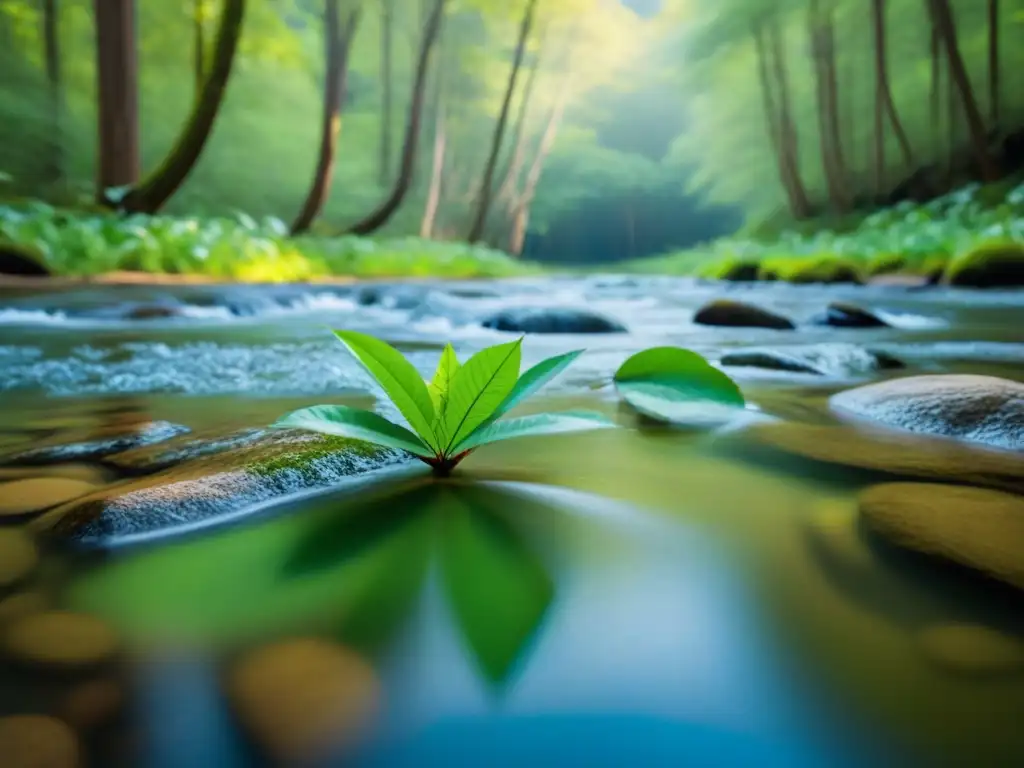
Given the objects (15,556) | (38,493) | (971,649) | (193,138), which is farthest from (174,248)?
(971,649)

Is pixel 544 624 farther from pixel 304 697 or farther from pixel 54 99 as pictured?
pixel 54 99

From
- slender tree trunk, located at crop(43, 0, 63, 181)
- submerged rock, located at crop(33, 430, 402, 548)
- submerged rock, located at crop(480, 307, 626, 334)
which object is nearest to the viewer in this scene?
submerged rock, located at crop(33, 430, 402, 548)

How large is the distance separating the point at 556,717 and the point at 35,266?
681 centimetres

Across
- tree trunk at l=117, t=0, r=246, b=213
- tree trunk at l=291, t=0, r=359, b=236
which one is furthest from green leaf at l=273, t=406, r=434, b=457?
tree trunk at l=291, t=0, r=359, b=236

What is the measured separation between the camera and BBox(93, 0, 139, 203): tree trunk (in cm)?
815

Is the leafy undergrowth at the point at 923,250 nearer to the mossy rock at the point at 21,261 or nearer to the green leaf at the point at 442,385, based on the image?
the green leaf at the point at 442,385

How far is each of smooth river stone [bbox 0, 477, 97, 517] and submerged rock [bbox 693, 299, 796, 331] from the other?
392cm

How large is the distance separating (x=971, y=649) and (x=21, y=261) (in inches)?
274

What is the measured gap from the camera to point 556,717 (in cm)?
59

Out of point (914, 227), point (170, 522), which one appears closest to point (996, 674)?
point (170, 522)

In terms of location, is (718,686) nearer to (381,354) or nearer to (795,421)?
(381,354)

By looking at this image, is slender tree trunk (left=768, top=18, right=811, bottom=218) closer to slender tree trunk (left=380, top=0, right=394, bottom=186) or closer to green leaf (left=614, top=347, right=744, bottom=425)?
slender tree trunk (left=380, top=0, right=394, bottom=186)

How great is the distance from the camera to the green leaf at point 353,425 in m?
1.07

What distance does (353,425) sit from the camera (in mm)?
Result: 1134
